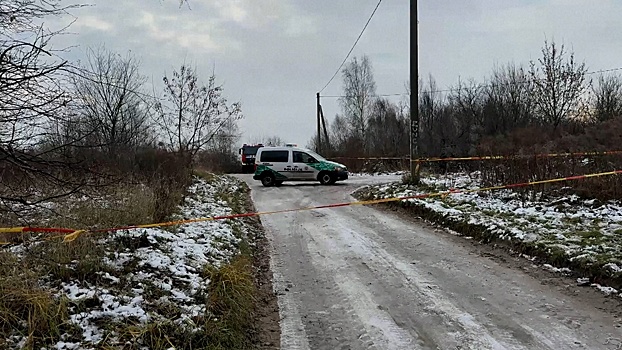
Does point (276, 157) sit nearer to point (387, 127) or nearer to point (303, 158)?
point (303, 158)

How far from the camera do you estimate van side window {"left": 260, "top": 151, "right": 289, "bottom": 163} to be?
926 inches

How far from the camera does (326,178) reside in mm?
23266

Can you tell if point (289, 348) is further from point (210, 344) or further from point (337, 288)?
point (337, 288)

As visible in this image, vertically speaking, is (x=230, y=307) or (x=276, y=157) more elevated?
(x=276, y=157)

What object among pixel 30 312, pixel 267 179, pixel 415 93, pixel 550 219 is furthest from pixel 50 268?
pixel 267 179

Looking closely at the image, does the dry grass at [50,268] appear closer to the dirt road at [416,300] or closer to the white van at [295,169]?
the dirt road at [416,300]

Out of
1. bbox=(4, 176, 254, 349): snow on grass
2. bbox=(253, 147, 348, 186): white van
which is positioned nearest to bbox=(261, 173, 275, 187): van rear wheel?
bbox=(253, 147, 348, 186): white van

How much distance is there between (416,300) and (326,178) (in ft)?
56.8

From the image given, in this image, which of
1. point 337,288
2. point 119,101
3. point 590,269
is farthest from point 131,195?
point 119,101

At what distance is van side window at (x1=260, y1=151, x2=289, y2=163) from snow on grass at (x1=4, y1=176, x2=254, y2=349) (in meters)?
14.9

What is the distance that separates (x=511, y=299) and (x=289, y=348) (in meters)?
2.77

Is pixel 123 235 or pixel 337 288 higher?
pixel 123 235

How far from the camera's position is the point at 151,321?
4715 mm

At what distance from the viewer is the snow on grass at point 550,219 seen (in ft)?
23.7
